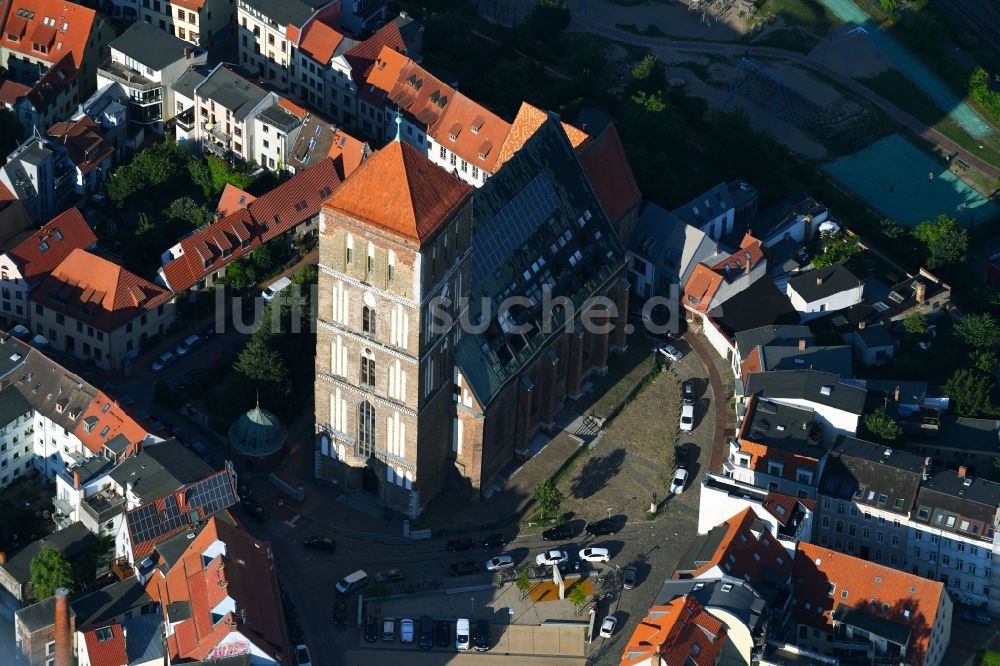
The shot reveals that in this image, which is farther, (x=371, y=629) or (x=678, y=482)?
(x=678, y=482)

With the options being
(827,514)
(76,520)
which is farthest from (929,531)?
(76,520)

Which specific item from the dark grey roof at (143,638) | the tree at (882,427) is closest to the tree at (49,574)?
the dark grey roof at (143,638)

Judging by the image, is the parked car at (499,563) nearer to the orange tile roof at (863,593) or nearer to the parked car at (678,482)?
the parked car at (678,482)

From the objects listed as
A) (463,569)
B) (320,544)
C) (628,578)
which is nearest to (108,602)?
(320,544)

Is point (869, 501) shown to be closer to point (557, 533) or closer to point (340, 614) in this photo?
point (557, 533)

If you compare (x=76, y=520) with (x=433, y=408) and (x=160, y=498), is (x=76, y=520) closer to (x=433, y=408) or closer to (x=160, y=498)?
(x=160, y=498)

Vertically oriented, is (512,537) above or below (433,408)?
below
